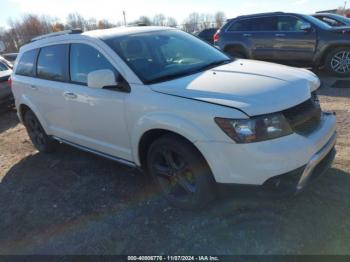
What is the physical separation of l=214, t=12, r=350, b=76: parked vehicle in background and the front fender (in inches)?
285

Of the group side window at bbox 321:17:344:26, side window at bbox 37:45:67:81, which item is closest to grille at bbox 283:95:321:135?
side window at bbox 37:45:67:81

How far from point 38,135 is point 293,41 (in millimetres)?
7072

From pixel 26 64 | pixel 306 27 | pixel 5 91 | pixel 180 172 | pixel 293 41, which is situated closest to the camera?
pixel 180 172

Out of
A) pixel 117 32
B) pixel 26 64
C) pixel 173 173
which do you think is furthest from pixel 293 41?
pixel 173 173

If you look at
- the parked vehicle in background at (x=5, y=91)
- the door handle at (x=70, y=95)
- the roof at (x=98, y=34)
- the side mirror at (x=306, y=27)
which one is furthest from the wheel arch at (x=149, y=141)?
the side mirror at (x=306, y=27)

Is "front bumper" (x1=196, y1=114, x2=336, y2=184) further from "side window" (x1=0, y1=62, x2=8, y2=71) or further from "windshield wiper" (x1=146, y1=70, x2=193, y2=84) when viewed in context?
"side window" (x1=0, y1=62, x2=8, y2=71)

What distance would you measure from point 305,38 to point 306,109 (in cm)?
688

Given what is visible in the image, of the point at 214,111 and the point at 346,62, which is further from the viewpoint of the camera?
the point at 346,62

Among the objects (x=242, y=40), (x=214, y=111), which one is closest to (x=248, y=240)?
(x=214, y=111)

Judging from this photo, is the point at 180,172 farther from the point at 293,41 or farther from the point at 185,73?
the point at 293,41

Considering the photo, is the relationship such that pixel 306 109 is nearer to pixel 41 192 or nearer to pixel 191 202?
pixel 191 202

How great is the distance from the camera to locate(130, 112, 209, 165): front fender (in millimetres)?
2907

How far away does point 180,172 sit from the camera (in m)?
3.34

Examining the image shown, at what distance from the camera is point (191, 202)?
3.31 m
